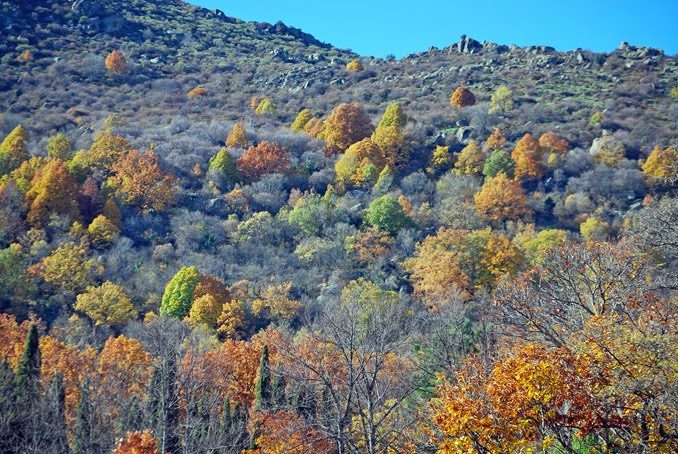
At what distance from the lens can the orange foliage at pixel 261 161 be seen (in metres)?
68.3

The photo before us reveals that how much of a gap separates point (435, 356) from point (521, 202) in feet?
125

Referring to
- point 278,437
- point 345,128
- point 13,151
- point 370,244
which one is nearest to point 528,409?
point 278,437

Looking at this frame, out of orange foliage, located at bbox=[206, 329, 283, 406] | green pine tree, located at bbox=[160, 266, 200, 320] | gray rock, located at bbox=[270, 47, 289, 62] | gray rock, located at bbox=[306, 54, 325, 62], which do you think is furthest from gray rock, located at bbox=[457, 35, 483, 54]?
orange foliage, located at bbox=[206, 329, 283, 406]

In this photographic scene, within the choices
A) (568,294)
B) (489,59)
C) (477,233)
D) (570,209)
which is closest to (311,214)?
(477,233)

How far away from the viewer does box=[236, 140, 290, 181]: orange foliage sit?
68.3 metres

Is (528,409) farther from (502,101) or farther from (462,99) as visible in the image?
(462,99)

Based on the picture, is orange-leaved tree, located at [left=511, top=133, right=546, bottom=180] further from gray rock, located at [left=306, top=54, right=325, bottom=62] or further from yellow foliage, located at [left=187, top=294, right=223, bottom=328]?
gray rock, located at [left=306, top=54, right=325, bottom=62]

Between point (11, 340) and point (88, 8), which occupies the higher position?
point (88, 8)

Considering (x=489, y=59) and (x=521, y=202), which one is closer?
(x=521, y=202)

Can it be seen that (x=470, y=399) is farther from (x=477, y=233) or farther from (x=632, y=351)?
(x=477, y=233)

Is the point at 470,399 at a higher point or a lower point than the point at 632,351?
lower

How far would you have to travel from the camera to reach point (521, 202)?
59125mm

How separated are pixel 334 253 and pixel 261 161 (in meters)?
20.7

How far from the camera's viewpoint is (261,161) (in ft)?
227
